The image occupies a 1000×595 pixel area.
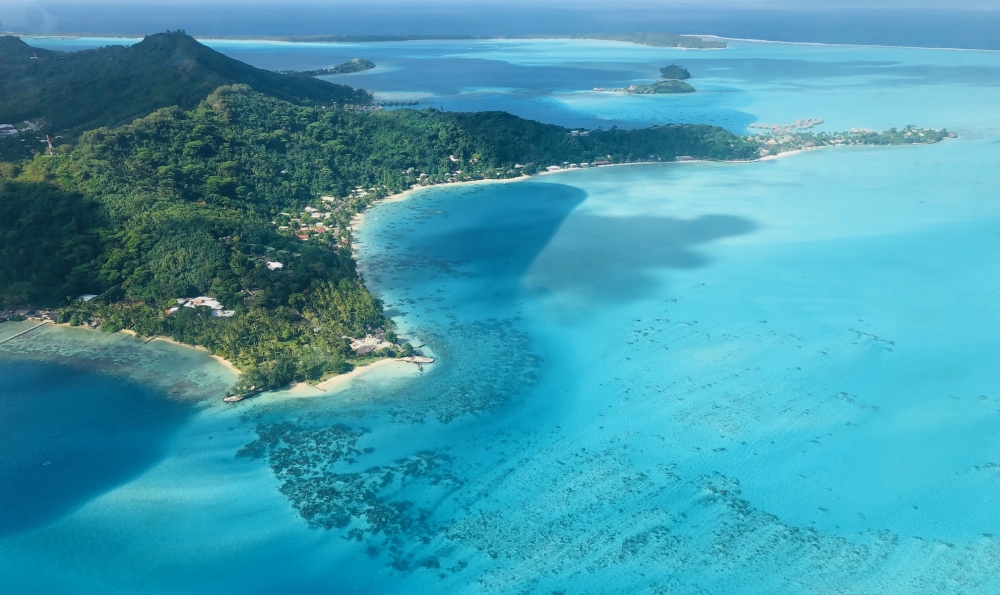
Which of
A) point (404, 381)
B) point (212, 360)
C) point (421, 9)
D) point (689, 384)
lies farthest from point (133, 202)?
point (421, 9)

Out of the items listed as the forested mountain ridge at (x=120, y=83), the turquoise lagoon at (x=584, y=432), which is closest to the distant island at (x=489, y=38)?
A: the forested mountain ridge at (x=120, y=83)

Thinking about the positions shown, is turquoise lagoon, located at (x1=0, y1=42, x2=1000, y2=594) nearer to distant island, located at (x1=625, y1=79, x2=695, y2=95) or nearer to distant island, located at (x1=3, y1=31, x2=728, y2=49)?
distant island, located at (x1=625, y1=79, x2=695, y2=95)

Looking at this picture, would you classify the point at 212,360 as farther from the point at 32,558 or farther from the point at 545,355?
the point at 545,355

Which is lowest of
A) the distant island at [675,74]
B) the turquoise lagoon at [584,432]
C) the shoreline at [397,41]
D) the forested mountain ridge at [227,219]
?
the turquoise lagoon at [584,432]

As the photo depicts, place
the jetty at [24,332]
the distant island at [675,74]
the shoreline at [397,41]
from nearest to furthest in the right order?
the jetty at [24,332]
the distant island at [675,74]
the shoreline at [397,41]

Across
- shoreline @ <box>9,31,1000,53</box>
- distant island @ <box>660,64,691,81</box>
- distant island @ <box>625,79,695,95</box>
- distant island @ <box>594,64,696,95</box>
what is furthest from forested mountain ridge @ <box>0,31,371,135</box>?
shoreline @ <box>9,31,1000,53</box>

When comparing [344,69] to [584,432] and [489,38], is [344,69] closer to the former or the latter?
[489,38]

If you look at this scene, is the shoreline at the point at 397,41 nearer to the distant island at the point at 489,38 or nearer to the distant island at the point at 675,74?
the distant island at the point at 489,38
